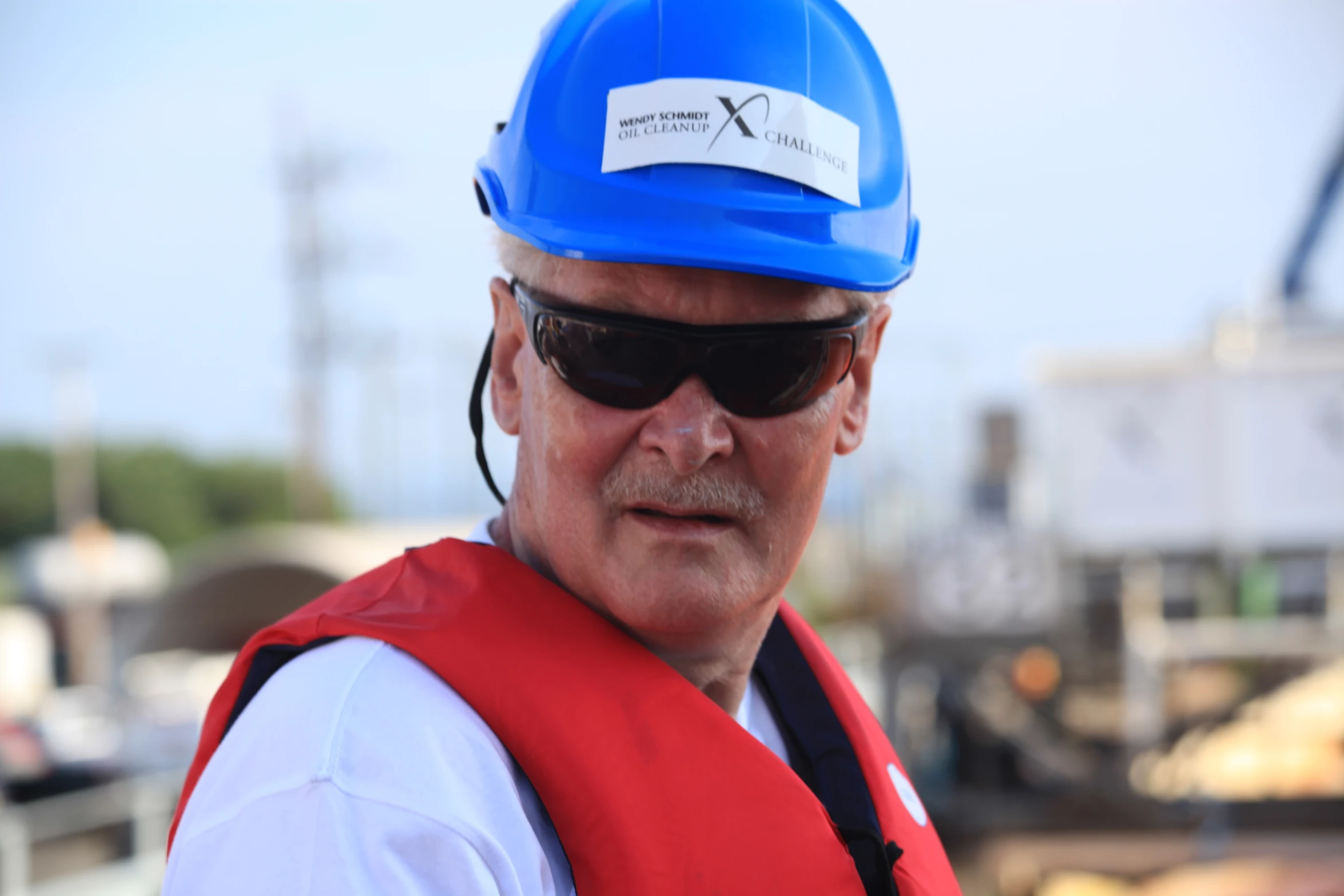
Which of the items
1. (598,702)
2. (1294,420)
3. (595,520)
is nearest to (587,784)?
(598,702)

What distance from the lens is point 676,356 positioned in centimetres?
135

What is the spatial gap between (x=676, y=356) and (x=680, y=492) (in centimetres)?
16

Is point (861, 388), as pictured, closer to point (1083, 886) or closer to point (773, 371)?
point (773, 371)

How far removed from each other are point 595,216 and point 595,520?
1.17 ft

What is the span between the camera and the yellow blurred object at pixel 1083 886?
980 cm

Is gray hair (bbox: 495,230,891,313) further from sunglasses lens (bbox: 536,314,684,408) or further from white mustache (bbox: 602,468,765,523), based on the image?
white mustache (bbox: 602,468,765,523)

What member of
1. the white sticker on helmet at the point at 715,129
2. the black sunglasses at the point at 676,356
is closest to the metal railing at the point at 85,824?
the black sunglasses at the point at 676,356

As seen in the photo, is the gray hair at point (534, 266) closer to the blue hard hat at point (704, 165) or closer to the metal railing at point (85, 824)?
the blue hard hat at point (704, 165)

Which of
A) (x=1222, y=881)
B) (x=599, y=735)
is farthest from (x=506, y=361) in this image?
(x=1222, y=881)

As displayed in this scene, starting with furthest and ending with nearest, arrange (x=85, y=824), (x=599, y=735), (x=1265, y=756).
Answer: (x=1265, y=756), (x=85, y=824), (x=599, y=735)

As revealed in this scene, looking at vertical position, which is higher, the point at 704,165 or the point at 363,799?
the point at 704,165

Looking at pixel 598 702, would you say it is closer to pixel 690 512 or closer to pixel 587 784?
pixel 587 784

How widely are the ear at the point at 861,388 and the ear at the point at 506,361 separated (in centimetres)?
44

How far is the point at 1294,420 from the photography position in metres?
15.6
